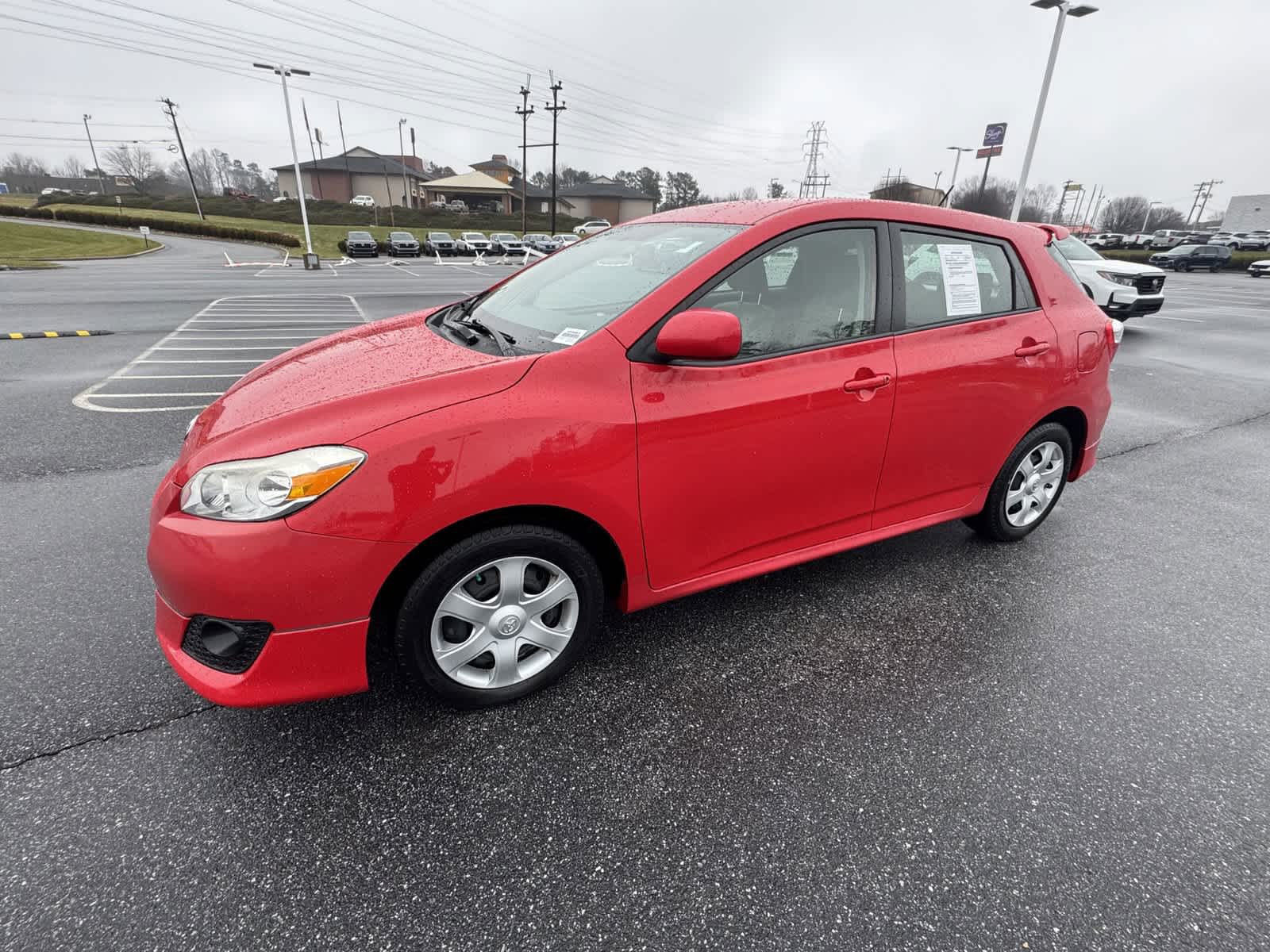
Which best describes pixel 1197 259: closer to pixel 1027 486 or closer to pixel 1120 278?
pixel 1120 278

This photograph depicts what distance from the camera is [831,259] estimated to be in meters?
2.61

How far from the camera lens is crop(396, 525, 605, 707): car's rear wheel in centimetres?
202

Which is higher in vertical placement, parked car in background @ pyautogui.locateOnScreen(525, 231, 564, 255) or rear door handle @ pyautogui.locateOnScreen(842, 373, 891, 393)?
rear door handle @ pyautogui.locateOnScreen(842, 373, 891, 393)

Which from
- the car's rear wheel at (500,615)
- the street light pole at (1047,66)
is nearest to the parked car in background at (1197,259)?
the street light pole at (1047,66)

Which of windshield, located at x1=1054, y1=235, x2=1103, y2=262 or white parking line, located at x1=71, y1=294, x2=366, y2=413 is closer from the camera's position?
white parking line, located at x1=71, y1=294, x2=366, y2=413

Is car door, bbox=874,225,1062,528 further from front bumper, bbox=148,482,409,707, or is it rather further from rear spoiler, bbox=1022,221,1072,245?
front bumper, bbox=148,482,409,707

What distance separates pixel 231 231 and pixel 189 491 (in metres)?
50.2

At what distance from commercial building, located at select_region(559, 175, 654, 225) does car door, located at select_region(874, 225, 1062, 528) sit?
263 ft

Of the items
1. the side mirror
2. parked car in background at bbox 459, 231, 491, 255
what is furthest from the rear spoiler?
parked car in background at bbox 459, 231, 491, 255

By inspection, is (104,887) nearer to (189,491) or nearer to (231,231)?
(189,491)

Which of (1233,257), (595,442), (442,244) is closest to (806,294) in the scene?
(595,442)

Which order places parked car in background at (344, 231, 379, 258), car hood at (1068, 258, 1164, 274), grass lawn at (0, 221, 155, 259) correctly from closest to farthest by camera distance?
car hood at (1068, 258, 1164, 274)
grass lawn at (0, 221, 155, 259)
parked car in background at (344, 231, 379, 258)

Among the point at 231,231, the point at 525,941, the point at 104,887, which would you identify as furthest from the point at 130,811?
the point at 231,231

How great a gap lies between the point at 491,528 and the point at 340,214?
219 ft
